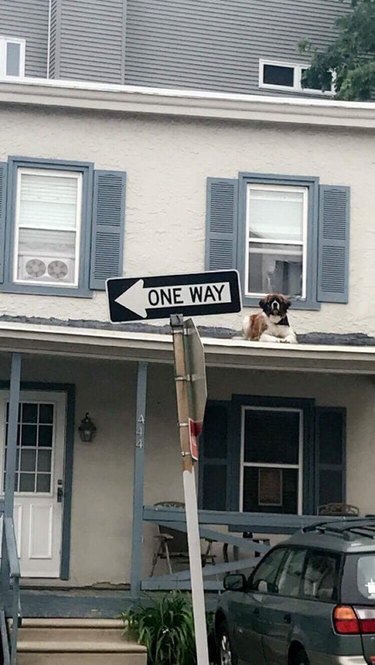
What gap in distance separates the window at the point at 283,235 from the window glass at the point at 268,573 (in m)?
4.46

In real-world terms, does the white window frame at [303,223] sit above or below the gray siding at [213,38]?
below

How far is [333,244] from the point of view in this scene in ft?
48.1

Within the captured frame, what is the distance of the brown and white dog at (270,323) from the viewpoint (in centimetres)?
1362

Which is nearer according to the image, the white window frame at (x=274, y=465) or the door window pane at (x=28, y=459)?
the door window pane at (x=28, y=459)

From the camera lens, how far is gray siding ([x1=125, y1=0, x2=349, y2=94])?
23.1m

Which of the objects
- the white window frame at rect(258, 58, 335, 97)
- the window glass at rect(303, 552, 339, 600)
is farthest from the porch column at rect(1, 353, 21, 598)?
the white window frame at rect(258, 58, 335, 97)

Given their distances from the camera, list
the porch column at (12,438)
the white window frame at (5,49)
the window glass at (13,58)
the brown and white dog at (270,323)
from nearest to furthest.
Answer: the porch column at (12,438) < the brown and white dog at (270,323) < the white window frame at (5,49) < the window glass at (13,58)

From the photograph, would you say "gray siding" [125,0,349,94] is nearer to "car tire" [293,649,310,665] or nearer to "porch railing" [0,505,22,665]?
"porch railing" [0,505,22,665]

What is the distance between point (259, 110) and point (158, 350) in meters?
3.50

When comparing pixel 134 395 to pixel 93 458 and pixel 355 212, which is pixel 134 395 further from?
pixel 355 212

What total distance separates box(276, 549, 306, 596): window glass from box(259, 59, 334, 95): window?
15355 millimetres

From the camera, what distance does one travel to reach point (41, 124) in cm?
1440

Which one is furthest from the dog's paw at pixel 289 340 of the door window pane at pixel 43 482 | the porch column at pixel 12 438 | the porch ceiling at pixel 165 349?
the door window pane at pixel 43 482

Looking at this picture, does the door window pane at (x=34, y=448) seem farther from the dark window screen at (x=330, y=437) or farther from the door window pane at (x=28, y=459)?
the dark window screen at (x=330, y=437)
